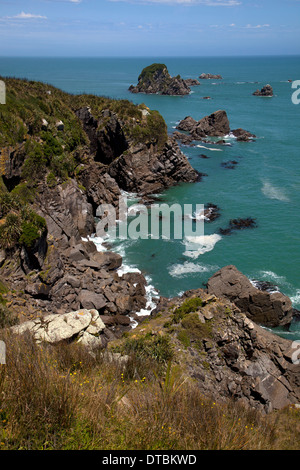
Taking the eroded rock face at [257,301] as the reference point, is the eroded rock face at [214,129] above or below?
above

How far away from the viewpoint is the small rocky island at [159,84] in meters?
168

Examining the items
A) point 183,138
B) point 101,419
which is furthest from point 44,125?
point 183,138

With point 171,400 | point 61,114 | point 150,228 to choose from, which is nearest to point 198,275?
point 150,228

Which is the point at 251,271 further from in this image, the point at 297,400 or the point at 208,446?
the point at 208,446

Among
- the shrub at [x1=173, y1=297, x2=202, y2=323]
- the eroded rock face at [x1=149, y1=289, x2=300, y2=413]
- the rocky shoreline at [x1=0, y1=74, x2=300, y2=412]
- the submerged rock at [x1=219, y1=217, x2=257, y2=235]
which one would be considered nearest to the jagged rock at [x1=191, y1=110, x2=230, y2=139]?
the rocky shoreline at [x1=0, y1=74, x2=300, y2=412]

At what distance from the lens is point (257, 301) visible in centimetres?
3097

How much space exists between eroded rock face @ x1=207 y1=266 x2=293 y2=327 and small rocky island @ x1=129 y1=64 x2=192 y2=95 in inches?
6147

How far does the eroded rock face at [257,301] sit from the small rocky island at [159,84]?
512 ft

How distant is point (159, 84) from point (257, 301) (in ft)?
568

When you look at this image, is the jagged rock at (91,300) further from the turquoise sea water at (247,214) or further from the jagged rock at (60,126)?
the jagged rock at (60,126)

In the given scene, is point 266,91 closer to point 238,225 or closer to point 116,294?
point 238,225

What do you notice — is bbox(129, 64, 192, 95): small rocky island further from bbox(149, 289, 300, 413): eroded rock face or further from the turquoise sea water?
bbox(149, 289, 300, 413): eroded rock face

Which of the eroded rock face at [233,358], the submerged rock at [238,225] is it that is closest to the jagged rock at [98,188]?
the submerged rock at [238,225]
